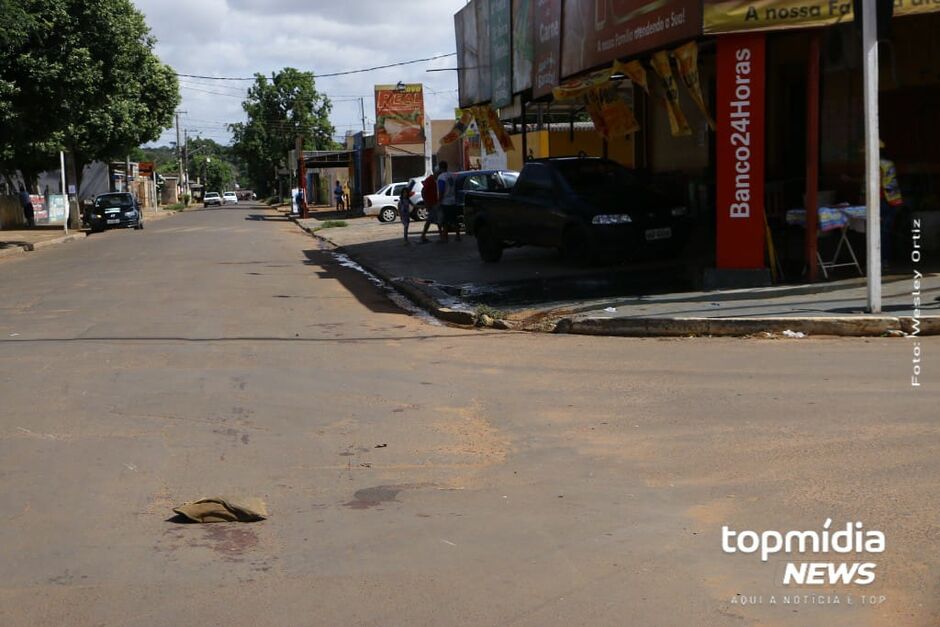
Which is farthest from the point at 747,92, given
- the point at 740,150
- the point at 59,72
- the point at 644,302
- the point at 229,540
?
the point at 59,72

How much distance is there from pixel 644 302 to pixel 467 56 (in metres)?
17.1

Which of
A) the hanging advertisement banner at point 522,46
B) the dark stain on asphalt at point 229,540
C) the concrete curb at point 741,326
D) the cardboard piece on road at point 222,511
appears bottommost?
the dark stain on asphalt at point 229,540

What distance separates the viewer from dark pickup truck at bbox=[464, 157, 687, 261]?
1585cm

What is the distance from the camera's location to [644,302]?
12.7m

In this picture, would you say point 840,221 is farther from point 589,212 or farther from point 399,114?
point 399,114

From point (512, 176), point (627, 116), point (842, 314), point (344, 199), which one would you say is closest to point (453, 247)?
point (512, 176)

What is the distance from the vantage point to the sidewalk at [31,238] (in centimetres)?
A: 3151

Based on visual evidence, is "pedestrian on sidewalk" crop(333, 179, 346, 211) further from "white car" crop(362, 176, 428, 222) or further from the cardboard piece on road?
the cardboard piece on road

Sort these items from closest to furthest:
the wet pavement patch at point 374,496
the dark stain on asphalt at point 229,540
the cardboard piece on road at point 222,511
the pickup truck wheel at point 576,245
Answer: the dark stain on asphalt at point 229,540
the cardboard piece on road at point 222,511
the wet pavement patch at point 374,496
the pickup truck wheel at point 576,245

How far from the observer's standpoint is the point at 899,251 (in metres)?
14.8

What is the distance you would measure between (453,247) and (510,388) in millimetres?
15699

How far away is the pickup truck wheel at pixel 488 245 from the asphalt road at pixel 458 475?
7647 mm

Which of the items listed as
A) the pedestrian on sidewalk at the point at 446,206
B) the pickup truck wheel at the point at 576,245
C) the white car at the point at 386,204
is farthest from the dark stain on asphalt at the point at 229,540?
the white car at the point at 386,204

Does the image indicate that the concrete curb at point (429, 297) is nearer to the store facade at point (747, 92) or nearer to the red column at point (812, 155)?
the store facade at point (747, 92)
